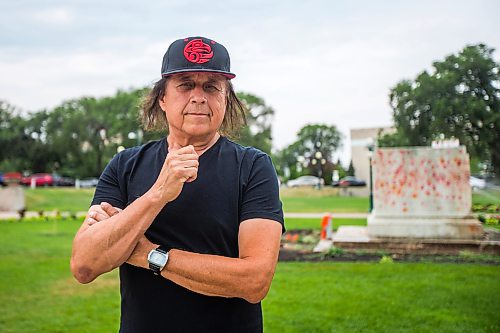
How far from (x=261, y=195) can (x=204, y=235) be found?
0.27m

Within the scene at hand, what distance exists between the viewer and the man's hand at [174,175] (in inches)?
70.9

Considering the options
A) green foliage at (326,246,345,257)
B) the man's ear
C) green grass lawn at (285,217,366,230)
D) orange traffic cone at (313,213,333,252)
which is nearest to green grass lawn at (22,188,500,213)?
green grass lawn at (285,217,366,230)

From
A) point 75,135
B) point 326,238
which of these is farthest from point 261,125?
point 326,238

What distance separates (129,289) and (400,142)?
39870 millimetres

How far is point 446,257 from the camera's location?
988 centimetres

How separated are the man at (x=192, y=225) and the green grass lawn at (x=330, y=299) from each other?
3.79 meters

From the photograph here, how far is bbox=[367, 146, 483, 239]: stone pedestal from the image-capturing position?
10.7 meters

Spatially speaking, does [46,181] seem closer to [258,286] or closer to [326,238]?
[326,238]

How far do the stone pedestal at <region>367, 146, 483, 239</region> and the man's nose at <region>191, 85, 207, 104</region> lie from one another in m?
9.55

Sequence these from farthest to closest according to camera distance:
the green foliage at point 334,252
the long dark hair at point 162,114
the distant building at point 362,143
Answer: the distant building at point 362,143 → the green foliage at point 334,252 → the long dark hair at point 162,114

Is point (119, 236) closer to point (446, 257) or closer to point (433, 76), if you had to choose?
point (446, 257)

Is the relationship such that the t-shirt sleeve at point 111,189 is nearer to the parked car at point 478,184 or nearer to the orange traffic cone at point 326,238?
the orange traffic cone at point 326,238

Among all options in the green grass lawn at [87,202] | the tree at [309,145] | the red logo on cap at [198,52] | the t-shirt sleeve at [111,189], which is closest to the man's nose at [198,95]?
the red logo on cap at [198,52]

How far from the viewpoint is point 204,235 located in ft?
6.40
